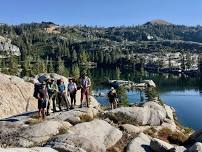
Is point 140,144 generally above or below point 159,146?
below

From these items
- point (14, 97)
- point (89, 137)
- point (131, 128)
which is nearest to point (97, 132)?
point (89, 137)

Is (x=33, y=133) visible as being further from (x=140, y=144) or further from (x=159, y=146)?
(x=159, y=146)

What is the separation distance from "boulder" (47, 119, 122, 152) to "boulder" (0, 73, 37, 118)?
2516cm

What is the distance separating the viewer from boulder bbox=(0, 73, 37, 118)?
180ft

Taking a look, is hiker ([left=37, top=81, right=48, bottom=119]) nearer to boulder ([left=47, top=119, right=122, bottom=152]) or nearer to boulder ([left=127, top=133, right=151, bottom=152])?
boulder ([left=47, top=119, right=122, bottom=152])

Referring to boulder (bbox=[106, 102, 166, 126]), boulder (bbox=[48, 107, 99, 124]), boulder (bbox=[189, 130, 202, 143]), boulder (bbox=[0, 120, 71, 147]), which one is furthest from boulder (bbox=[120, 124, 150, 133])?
boulder (bbox=[0, 120, 71, 147])

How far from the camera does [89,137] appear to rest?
28094 millimetres

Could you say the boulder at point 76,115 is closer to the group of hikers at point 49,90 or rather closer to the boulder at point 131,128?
the group of hikers at point 49,90

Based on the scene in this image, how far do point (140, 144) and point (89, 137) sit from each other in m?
3.97

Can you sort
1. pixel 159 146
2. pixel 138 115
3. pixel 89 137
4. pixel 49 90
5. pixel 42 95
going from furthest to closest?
1. pixel 138 115
2. pixel 49 90
3. pixel 42 95
4. pixel 159 146
5. pixel 89 137

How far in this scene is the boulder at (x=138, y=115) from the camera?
113ft

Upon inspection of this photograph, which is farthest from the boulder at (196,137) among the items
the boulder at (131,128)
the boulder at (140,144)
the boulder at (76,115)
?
the boulder at (76,115)

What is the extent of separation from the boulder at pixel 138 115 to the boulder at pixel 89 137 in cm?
266

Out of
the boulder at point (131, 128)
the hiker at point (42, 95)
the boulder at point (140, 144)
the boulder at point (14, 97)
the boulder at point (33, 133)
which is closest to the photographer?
the boulder at point (33, 133)
